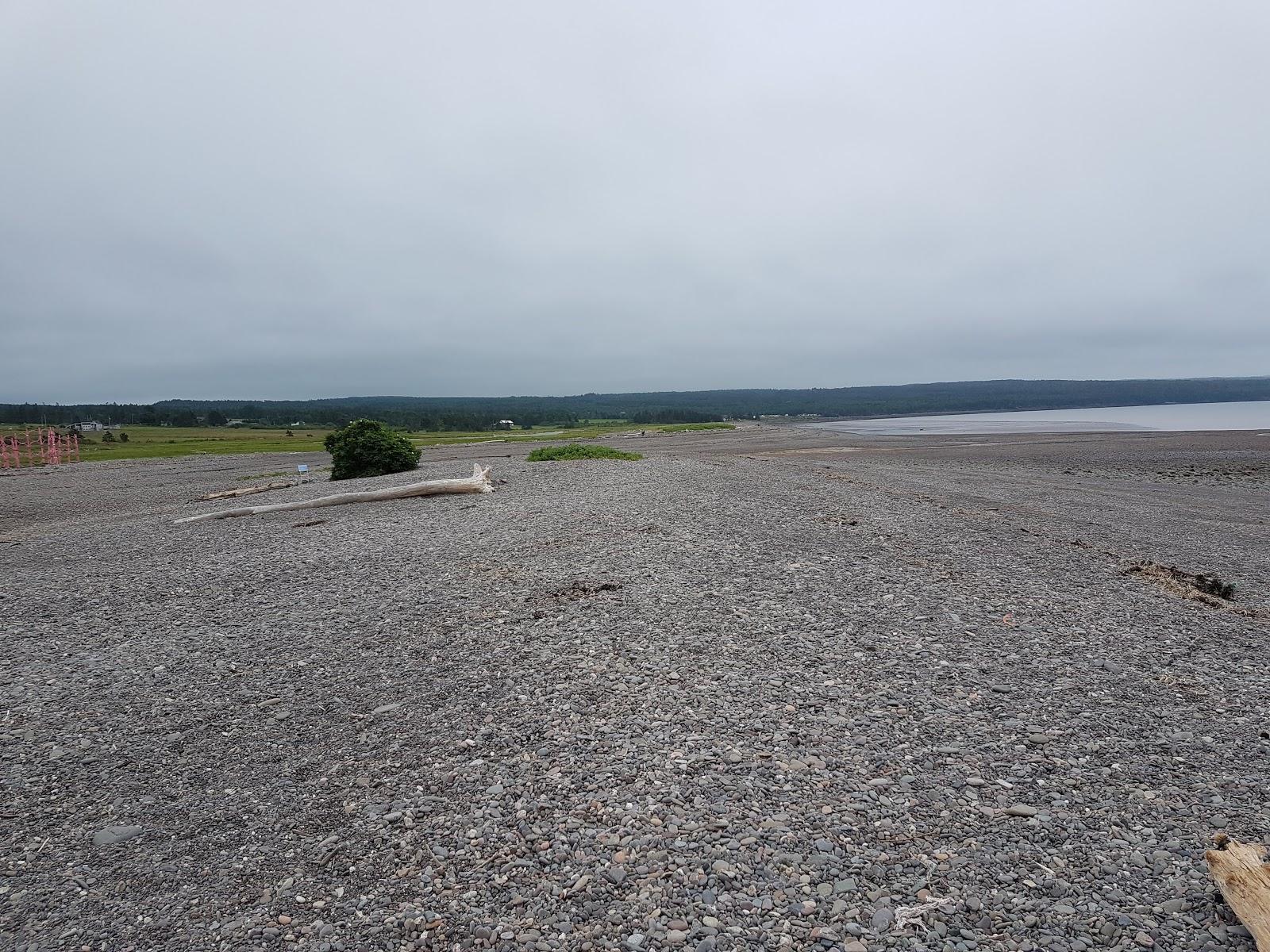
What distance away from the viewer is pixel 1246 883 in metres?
3.39

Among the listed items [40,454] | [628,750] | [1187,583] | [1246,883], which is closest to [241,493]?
[628,750]

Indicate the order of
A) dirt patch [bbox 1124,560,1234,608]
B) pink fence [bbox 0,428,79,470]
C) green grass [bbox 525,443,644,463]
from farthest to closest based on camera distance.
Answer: pink fence [bbox 0,428,79,470], green grass [bbox 525,443,644,463], dirt patch [bbox 1124,560,1234,608]

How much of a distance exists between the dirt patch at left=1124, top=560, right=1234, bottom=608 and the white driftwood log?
1432cm

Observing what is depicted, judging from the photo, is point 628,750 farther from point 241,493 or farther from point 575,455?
point 575,455


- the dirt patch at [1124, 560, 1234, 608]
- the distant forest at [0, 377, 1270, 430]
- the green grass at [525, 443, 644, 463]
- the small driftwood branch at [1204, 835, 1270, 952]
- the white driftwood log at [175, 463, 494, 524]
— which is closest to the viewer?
the small driftwood branch at [1204, 835, 1270, 952]

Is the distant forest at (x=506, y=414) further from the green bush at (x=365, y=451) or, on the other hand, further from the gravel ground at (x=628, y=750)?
the gravel ground at (x=628, y=750)

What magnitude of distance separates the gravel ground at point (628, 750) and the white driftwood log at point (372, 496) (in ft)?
15.9

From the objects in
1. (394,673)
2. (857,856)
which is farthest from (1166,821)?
(394,673)

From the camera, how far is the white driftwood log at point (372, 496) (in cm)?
1633

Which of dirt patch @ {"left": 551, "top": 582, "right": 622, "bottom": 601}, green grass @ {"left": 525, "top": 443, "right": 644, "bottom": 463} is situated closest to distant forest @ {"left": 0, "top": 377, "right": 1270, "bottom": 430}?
green grass @ {"left": 525, "top": 443, "right": 644, "bottom": 463}

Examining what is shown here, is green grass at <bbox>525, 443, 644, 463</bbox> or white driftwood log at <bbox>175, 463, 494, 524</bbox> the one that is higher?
green grass at <bbox>525, 443, 644, 463</bbox>

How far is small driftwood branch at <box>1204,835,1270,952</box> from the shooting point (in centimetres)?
320

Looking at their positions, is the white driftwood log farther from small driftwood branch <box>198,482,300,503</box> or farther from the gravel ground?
the gravel ground

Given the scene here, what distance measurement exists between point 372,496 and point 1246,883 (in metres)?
17.2
